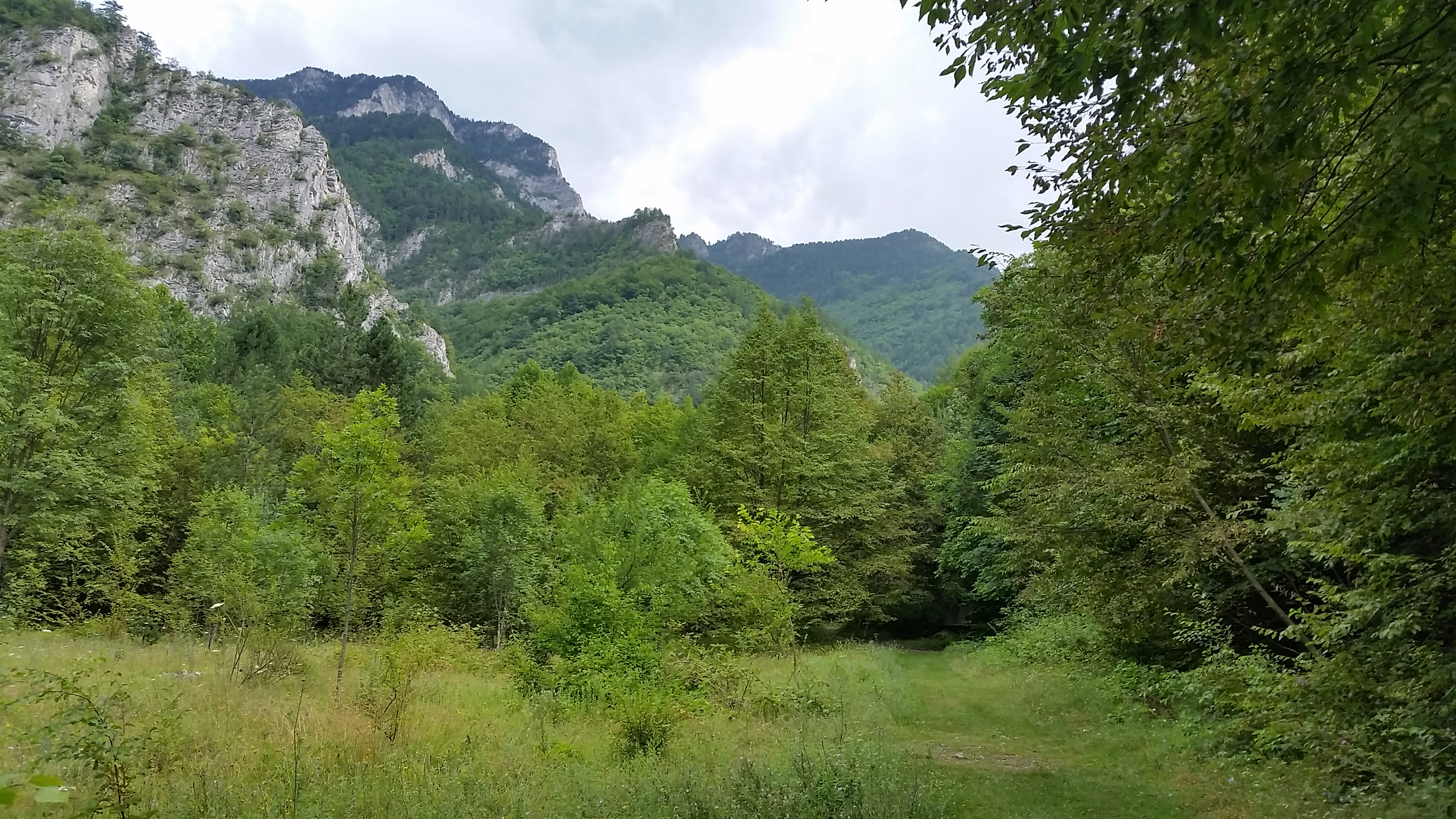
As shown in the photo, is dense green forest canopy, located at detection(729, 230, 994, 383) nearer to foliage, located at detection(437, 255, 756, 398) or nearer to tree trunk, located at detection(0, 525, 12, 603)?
foliage, located at detection(437, 255, 756, 398)

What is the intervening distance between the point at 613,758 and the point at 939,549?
22318 mm

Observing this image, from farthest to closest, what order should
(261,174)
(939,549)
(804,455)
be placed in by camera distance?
(261,174)
(939,549)
(804,455)

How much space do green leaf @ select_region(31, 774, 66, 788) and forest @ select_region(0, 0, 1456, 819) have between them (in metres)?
0.01

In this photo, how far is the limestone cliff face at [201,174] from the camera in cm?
8025

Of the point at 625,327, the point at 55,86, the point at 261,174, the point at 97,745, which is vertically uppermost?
the point at 55,86

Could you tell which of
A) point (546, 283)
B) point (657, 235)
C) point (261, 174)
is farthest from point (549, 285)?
point (261, 174)

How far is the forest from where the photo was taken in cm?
342

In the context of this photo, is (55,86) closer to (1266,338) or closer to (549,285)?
(549,285)

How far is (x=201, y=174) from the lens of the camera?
3780 inches

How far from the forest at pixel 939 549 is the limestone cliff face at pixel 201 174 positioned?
2529 inches

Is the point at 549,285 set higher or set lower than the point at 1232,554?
higher

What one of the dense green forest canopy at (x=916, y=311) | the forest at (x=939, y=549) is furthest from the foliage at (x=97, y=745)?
the dense green forest canopy at (x=916, y=311)

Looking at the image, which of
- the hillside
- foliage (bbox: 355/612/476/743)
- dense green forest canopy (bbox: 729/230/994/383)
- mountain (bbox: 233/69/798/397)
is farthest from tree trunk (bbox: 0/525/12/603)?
dense green forest canopy (bbox: 729/230/994/383)

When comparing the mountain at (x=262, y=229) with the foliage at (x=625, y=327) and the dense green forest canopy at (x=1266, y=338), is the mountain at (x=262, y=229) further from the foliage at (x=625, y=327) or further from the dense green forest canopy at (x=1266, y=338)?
the dense green forest canopy at (x=1266, y=338)
